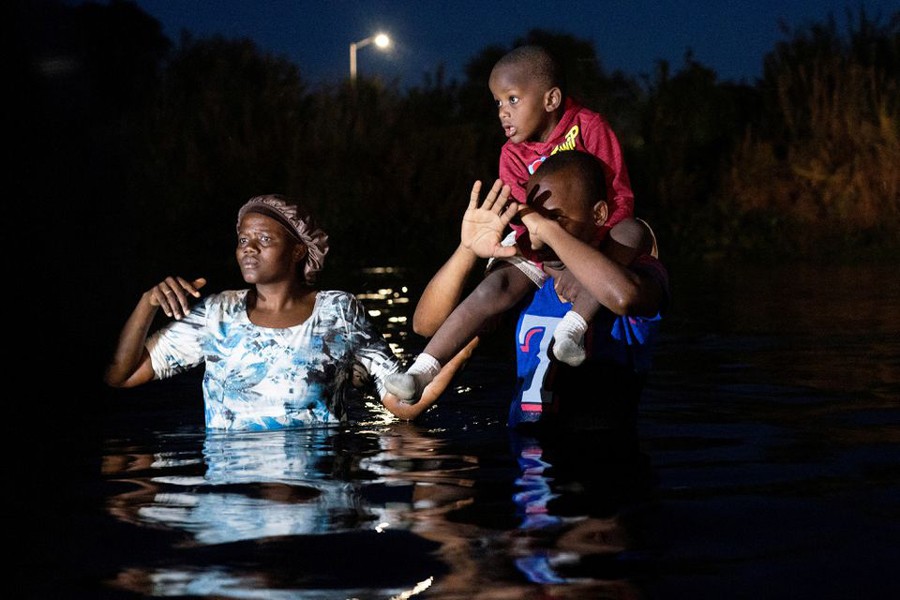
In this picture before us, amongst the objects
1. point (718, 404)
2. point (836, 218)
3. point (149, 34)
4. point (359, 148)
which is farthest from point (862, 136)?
point (149, 34)

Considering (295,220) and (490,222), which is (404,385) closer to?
(490,222)

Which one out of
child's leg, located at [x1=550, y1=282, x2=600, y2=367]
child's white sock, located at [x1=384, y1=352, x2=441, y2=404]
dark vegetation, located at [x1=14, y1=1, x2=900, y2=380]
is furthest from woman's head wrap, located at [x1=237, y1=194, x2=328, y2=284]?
dark vegetation, located at [x1=14, y1=1, x2=900, y2=380]

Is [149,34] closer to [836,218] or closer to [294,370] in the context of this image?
[836,218]

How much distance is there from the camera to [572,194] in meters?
5.80

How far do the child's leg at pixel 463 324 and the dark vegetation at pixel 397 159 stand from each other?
11.8m

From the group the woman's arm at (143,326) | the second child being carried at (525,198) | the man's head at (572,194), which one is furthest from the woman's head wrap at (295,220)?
the man's head at (572,194)

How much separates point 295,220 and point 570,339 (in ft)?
3.89

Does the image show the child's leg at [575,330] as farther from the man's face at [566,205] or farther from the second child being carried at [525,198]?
the man's face at [566,205]

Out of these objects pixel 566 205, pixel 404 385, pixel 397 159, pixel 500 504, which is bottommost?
pixel 500 504

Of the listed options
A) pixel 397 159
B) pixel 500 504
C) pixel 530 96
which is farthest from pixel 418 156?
pixel 500 504

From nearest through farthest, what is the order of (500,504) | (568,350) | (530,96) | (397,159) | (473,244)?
(500,504) → (568,350) → (473,244) → (530,96) → (397,159)

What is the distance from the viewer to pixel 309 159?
22359 millimetres

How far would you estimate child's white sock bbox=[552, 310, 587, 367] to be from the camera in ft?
18.3

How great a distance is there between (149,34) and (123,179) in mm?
31926
